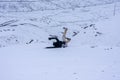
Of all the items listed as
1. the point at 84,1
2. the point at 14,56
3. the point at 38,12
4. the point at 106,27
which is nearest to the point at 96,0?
the point at 84,1

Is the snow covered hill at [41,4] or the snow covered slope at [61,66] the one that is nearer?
the snow covered slope at [61,66]

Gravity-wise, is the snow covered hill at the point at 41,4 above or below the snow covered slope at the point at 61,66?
above

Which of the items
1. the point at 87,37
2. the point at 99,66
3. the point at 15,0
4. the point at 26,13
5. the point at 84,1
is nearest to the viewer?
the point at 99,66

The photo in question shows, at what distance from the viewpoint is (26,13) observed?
49.3 metres

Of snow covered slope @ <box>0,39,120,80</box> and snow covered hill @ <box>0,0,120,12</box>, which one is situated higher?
snow covered hill @ <box>0,0,120,12</box>

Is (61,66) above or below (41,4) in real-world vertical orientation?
below

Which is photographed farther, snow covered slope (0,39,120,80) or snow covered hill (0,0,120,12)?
snow covered hill (0,0,120,12)

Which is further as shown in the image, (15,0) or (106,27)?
(15,0)

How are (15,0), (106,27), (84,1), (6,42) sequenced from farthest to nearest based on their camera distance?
(84,1) < (15,0) < (6,42) < (106,27)

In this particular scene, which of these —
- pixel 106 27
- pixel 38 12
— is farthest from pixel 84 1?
pixel 106 27

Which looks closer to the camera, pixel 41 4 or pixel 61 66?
pixel 61 66

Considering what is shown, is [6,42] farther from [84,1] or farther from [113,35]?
[84,1]

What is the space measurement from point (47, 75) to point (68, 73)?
0.90 meters

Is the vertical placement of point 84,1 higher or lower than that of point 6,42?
higher
